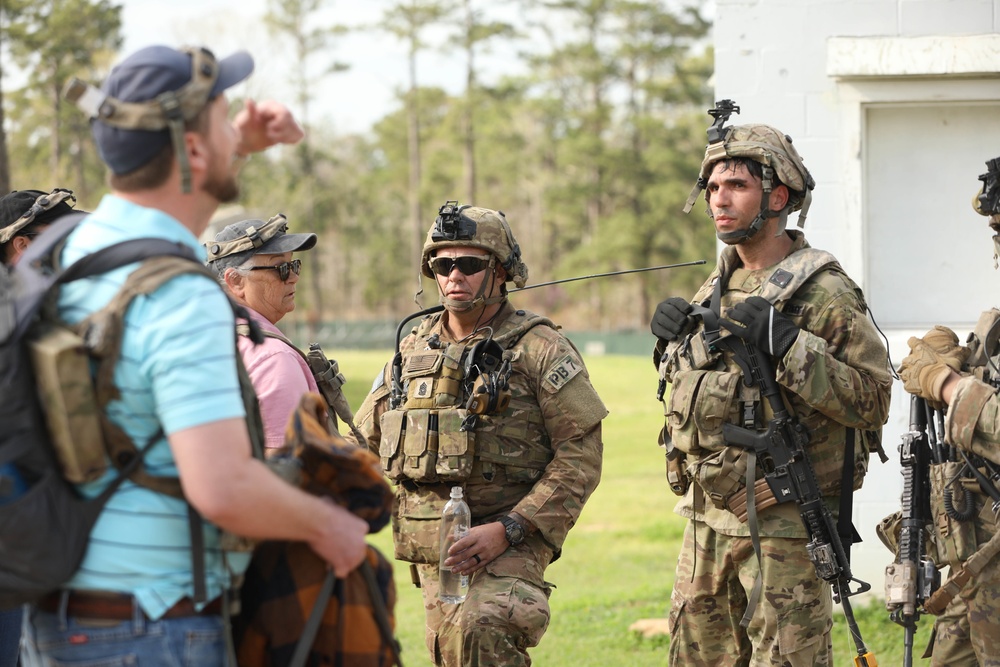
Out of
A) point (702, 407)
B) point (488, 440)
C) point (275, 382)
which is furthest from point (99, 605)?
point (702, 407)

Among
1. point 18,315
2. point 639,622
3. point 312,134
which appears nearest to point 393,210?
point 312,134

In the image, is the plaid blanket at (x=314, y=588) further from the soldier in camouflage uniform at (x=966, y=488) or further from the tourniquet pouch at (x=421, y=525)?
the soldier in camouflage uniform at (x=966, y=488)

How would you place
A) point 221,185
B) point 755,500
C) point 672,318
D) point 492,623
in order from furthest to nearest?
point 672,318 < point 755,500 < point 492,623 < point 221,185

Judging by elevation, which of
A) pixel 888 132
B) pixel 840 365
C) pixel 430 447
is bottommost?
pixel 430 447

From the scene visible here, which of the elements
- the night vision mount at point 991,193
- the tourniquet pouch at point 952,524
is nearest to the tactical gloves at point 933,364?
the tourniquet pouch at point 952,524

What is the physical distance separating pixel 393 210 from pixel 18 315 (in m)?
63.5

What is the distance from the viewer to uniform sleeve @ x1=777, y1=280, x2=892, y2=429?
15.2 feet

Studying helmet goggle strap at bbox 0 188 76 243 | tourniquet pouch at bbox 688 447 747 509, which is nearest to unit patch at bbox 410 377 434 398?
tourniquet pouch at bbox 688 447 747 509

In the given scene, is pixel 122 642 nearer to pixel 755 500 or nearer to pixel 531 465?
pixel 531 465

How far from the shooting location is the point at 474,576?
15.7 feet

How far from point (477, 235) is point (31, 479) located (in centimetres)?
272

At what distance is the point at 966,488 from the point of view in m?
→ 4.99

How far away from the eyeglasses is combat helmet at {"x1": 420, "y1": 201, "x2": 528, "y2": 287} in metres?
0.05

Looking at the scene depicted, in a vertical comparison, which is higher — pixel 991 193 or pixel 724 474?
pixel 991 193
